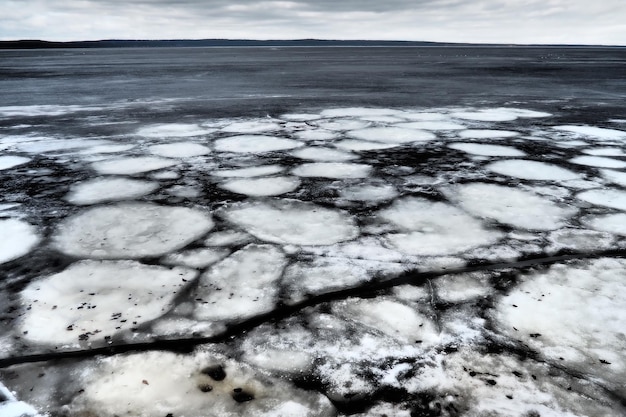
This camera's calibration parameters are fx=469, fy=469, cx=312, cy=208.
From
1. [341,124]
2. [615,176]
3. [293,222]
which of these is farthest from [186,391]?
[341,124]

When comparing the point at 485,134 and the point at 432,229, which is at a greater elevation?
the point at 485,134

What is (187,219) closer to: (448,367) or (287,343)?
(287,343)

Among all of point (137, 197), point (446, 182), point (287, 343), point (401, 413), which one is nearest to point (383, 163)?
point (446, 182)

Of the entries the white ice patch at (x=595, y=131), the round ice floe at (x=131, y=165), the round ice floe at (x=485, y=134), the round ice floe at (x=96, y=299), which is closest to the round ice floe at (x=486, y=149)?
the round ice floe at (x=485, y=134)

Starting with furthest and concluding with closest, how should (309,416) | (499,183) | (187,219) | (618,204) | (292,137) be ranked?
(292,137) < (499,183) < (618,204) < (187,219) < (309,416)

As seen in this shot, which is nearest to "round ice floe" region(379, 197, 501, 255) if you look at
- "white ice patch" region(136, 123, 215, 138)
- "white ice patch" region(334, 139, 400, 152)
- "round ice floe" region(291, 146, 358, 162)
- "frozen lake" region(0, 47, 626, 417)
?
"frozen lake" region(0, 47, 626, 417)

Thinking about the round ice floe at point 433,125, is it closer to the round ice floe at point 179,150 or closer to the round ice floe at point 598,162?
the round ice floe at point 598,162

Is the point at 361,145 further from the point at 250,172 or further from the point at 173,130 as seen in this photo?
the point at 173,130
